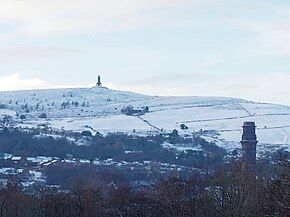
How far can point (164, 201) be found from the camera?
59000 millimetres

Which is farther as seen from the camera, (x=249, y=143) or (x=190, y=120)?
(x=190, y=120)

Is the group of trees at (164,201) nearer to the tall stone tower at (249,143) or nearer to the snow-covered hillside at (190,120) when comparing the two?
the tall stone tower at (249,143)

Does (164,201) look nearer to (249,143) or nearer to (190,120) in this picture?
(249,143)

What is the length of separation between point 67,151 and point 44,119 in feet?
169

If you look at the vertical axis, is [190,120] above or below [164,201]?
above

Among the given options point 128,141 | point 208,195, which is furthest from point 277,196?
point 128,141

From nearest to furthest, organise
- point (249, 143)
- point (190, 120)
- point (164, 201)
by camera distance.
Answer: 1. point (164, 201)
2. point (249, 143)
3. point (190, 120)

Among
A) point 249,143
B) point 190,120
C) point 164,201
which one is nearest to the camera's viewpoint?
point 164,201

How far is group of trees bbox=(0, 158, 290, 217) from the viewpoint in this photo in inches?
2047

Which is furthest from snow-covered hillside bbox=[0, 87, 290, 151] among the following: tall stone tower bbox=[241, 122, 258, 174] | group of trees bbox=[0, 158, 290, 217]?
group of trees bbox=[0, 158, 290, 217]

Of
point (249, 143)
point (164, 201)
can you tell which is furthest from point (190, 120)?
point (164, 201)

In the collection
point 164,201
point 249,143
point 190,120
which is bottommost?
point 164,201

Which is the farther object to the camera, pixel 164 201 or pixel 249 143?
pixel 249 143

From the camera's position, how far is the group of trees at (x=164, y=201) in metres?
52.0
